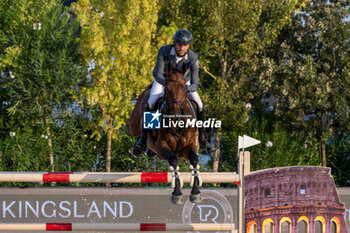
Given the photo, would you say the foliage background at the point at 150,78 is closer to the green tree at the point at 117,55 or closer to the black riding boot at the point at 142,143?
the green tree at the point at 117,55

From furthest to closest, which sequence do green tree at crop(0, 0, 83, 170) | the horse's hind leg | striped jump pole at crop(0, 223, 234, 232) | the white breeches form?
green tree at crop(0, 0, 83, 170) → striped jump pole at crop(0, 223, 234, 232) → the white breeches → the horse's hind leg

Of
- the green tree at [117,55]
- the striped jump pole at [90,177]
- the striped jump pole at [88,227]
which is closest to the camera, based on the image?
the striped jump pole at [90,177]

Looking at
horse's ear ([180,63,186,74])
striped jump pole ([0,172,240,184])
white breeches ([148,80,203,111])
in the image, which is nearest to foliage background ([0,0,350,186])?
striped jump pole ([0,172,240,184])

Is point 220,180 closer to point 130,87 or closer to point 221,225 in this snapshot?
point 221,225

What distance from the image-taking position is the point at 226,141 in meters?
17.9

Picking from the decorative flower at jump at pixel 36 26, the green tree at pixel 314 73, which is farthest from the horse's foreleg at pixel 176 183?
the decorative flower at jump at pixel 36 26

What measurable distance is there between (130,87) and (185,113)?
31.0 ft

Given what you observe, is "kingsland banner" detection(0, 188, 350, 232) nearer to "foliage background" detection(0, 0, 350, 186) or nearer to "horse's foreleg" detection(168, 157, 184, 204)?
"foliage background" detection(0, 0, 350, 186)

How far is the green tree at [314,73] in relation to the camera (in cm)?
1656

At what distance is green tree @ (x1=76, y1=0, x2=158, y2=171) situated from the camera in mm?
14969

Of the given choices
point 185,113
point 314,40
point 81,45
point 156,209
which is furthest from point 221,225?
point 314,40

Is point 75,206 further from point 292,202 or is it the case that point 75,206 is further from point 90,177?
point 292,202

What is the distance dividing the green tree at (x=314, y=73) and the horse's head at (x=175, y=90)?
10633mm

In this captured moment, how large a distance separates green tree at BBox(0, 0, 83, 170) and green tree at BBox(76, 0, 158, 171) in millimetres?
808
